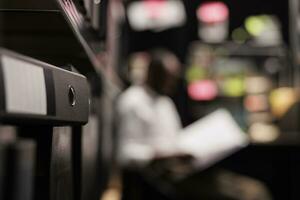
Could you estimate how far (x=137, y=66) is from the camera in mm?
5285

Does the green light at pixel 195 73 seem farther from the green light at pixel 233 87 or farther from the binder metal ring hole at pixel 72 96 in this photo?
the binder metal ring hole at pixel 72 96

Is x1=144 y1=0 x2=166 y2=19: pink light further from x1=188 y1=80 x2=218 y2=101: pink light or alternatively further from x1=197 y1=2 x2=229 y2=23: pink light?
x1=188 y1=80 x2=218 y2=101: pink light

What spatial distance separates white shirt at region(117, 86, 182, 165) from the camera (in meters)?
A: 2.56

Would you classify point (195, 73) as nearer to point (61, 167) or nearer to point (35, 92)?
point (61, 167)

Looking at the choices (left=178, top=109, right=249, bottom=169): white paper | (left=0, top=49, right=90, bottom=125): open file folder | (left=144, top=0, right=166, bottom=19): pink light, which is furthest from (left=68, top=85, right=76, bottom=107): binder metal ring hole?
(left=144, top=0, right=166, bottom=19): pink light

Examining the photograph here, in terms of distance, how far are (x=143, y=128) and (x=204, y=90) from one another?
321 cm

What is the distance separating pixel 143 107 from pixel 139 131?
0.43 feet

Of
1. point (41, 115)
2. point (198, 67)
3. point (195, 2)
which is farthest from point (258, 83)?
point (41, 115)

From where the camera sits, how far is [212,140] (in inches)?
91.7

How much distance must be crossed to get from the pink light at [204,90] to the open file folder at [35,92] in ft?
17.3

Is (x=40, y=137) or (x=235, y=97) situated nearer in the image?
(x=40, y=137)

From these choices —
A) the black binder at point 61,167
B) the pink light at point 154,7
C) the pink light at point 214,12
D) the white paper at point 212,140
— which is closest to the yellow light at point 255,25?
the pink light at point 214,12

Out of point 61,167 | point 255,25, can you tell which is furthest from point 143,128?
point 255,25

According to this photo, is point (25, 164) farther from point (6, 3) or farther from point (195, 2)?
point (195, 2)
